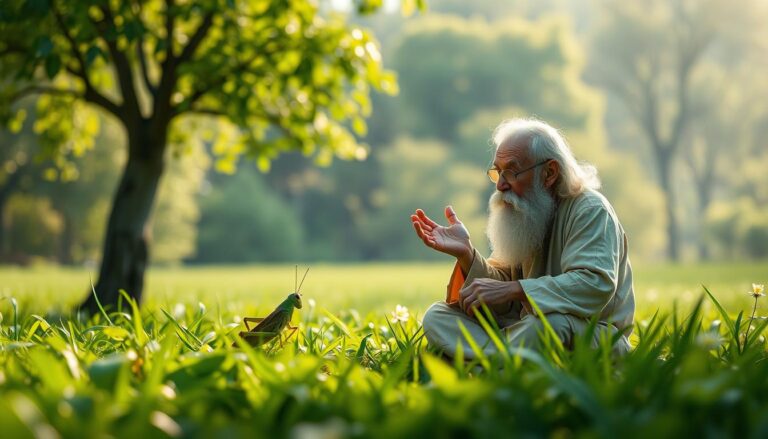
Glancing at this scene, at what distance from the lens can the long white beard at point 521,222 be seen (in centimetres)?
361

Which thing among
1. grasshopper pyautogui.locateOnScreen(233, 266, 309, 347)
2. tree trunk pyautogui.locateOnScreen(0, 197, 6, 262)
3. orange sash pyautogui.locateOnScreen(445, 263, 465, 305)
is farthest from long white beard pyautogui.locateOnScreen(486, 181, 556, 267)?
tree trunk pyautogui.locateOnScreen(0, 197, 6, 262)

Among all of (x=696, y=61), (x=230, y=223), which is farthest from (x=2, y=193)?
(x=696, y=61)

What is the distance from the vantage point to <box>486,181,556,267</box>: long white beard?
361cm

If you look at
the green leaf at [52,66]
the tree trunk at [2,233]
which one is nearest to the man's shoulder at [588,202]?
the green leaf at [52,66]

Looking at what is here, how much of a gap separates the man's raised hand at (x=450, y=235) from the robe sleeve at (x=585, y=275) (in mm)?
478

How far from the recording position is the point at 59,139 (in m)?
8.20

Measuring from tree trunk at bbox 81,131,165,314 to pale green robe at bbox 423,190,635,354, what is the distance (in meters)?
3.82

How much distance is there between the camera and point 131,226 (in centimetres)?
670

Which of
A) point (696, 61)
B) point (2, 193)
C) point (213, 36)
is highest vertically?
point (696, 61)

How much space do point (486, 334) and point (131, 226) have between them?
4228 millimetres

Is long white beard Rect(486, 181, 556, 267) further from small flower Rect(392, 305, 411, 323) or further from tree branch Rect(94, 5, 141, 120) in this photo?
tree branch Rect(94, 5, 141, 120)

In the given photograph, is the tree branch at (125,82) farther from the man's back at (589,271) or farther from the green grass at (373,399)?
the man's back at (589,271)

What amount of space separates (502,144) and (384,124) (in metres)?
54.1

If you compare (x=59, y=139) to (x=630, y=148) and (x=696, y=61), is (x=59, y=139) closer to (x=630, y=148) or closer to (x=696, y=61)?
(x=696, y=61)
